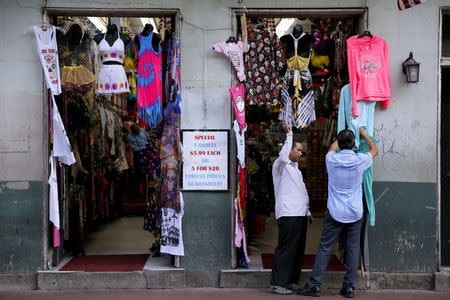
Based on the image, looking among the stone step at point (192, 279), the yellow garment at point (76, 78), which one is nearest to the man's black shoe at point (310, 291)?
the stone step at point (192, 279)

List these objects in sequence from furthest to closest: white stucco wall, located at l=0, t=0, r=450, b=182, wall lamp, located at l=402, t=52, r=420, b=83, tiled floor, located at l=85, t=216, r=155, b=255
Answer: tiled floor, located at l=85, t=216, r=155, b=255 → white stucco wall, located at l=0, t=0, r=450, b=182 → wall lamp, located at l=402, t=52, r=420, b=83

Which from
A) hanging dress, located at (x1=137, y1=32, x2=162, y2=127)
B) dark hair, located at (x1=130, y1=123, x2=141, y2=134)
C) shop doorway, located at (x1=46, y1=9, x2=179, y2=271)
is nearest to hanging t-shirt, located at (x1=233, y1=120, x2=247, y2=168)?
shop doorway, located at (x1=46, y1=9, x2=179, y2=271)

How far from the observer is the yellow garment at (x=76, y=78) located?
24.1ft

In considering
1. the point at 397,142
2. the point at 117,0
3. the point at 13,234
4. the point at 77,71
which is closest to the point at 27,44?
the point at 77,71

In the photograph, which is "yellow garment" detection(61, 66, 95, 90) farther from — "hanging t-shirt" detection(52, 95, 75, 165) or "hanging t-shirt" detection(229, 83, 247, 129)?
"hanging t-shirt" detection(229, 83, 247, 129)

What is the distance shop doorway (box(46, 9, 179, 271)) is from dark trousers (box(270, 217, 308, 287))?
1661mm

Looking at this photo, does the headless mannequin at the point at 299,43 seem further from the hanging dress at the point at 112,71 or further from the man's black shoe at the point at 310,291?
the man's black shoe at the point at 310,291

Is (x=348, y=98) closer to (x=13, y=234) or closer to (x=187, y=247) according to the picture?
(x=187, y=247)

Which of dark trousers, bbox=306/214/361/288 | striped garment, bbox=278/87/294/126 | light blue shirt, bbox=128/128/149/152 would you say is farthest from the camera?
light blue shirt, bbox=128/128/149/152

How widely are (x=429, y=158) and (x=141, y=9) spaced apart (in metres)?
4.27

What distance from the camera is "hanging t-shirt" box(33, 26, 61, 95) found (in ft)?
23.2

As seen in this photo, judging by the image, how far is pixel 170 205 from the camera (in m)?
7.33

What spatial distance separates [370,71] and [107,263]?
4.46m

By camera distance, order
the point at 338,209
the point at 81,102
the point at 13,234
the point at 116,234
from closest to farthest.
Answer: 1. the point at 338,209
2. the point at 13,234
3. the point at 81,102
4. the point at 116,234
